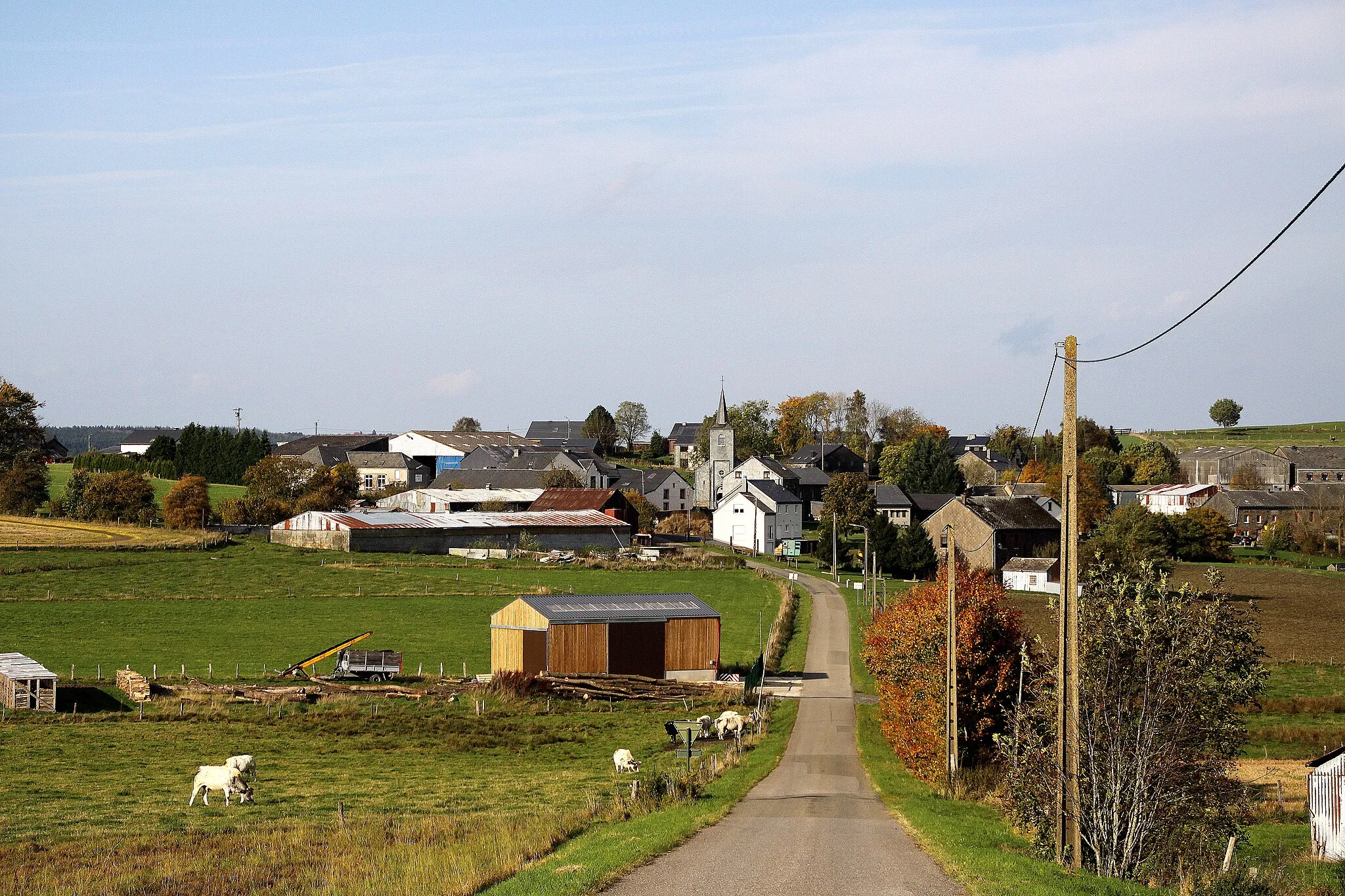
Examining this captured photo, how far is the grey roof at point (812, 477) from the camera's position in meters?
147

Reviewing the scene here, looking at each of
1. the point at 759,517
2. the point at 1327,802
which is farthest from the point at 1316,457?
the point at 1327,802

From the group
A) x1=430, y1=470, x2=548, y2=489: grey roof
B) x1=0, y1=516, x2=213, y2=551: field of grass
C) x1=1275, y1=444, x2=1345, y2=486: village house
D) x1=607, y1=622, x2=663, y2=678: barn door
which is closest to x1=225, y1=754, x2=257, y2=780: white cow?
x1=607, y1=622, x2=663, y2=678: barn door

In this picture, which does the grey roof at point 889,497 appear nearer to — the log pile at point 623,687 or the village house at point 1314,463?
the village house at point 1314,463

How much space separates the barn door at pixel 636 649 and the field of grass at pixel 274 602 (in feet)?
14.6

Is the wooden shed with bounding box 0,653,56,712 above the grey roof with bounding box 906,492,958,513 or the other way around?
the other way around

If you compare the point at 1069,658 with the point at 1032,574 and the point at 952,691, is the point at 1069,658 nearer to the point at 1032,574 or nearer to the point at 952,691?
the point at 952,691

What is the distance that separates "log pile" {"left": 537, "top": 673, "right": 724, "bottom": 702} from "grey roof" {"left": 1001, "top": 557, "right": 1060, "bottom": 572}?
51357 mm

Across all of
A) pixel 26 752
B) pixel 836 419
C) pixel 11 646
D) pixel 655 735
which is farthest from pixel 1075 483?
pixel 836 419

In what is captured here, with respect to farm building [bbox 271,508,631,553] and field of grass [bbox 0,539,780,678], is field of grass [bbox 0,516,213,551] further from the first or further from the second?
farm building [bbox 271,508,631,553]

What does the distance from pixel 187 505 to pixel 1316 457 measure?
14211 centimetres

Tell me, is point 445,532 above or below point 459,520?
below

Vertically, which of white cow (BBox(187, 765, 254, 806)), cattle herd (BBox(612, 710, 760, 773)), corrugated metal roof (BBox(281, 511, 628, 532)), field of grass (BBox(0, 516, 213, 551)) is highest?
corrugated metal roof (BBox(281, 511, 628, 532))

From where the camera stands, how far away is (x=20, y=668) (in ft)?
138

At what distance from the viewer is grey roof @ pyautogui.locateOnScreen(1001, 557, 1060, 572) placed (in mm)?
93000
